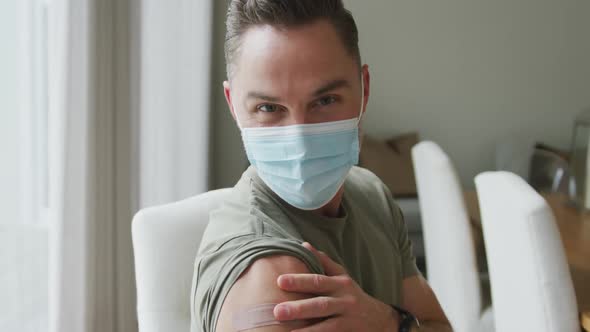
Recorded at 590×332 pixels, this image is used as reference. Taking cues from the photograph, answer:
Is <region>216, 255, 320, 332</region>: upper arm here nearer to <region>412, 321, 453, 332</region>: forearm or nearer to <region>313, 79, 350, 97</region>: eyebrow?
<region>313, 79, 350, 97</region>: eyebrow

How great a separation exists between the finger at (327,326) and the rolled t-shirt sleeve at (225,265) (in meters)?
0.07

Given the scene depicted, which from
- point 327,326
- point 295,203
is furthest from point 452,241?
point 327,326

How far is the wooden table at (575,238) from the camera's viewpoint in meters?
1.71

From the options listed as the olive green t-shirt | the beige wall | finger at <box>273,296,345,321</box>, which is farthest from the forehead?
the beige wall

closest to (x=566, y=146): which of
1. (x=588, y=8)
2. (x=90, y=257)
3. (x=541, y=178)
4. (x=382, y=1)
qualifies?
(x=588, y=8)

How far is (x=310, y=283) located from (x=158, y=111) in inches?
65.7

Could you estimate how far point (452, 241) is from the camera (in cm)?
206

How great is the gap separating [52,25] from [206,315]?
3.83ft

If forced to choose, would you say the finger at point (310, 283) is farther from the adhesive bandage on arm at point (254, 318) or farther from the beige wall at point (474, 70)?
the beige wall at point (474, 70)

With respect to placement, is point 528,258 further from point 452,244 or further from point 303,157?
point 303,157

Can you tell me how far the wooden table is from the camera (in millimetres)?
1710

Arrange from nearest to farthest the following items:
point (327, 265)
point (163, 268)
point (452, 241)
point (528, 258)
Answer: point (327, 265)
point (163, 268)
point (528, 258)
point (452, 241)

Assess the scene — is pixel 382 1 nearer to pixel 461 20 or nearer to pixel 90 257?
pixel 461 20

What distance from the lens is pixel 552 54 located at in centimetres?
417
